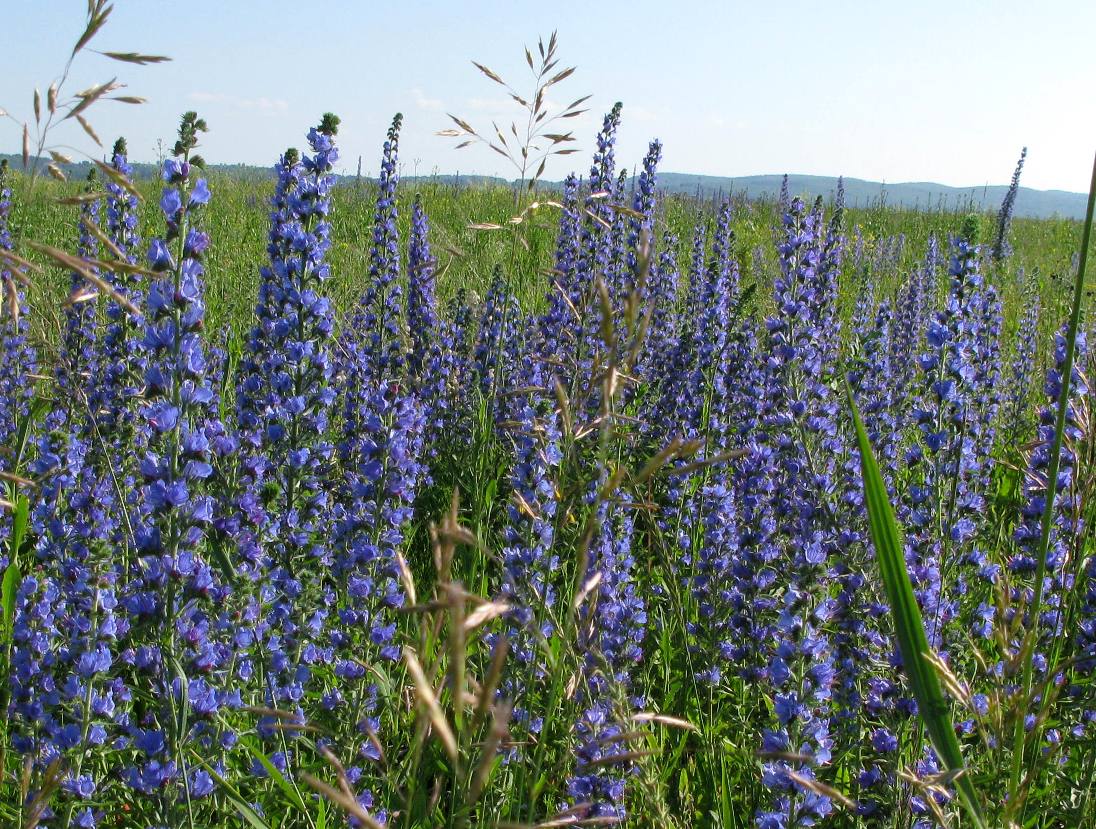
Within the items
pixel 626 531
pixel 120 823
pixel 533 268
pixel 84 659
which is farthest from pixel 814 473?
pixel 533 268

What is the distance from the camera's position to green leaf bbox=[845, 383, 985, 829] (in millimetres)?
1131

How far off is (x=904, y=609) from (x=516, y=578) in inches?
73.8

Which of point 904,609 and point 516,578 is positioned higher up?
point 904,609

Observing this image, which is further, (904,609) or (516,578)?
(516,578)

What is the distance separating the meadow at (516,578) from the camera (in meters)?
1.41

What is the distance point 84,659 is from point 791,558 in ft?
5.98

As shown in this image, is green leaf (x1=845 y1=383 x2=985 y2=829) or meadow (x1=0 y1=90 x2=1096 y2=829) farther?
meadow (x1=0 y1=90 x2=1096 y2=829)

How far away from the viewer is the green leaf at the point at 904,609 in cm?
113

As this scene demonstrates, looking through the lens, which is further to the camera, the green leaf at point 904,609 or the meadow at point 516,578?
the meadow at point 516,578

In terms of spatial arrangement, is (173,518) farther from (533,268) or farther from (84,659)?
(533,268)

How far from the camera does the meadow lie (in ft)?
4.64

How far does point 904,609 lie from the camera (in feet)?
3.72

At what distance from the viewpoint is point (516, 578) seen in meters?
2.90

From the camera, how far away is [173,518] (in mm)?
Answer: 1867
